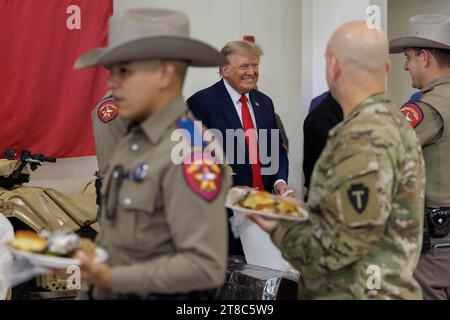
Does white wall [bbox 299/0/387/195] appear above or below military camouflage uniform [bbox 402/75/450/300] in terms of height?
above

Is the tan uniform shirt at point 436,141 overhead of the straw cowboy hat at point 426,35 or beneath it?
beneath

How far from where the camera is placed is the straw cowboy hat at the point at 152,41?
1816 mm

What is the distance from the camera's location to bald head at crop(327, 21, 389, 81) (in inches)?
80.4

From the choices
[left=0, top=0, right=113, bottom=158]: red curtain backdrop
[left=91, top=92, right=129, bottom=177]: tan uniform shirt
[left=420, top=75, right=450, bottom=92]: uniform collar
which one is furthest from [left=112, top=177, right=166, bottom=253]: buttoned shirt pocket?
[left=0, top=0, right=113, bottom=158]: red curtain backdrop

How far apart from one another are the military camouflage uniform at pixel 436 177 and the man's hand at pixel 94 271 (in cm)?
179

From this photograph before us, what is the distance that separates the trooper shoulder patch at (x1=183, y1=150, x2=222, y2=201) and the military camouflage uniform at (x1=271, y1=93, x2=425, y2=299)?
1.15 feet

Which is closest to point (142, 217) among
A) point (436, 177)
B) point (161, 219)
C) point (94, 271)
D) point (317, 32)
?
point (161, 219)

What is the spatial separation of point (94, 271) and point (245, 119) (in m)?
2.36

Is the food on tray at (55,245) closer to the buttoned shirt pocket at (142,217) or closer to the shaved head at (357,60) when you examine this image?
the buttoned shirt pocket at (142,217)

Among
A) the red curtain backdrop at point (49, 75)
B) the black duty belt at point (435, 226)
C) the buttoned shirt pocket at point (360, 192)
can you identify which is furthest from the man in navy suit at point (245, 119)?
the buttoned shirt pocket at point (360, 192)

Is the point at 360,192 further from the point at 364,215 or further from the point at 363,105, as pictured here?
the point at 363,105

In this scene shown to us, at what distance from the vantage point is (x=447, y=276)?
3207 millimetres

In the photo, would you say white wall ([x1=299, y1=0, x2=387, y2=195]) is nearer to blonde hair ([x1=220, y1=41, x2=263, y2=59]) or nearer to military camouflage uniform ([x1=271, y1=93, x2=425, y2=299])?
blonde hair ([x1=220, y1=41, x2=263, y2=59])

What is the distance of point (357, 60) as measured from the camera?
2.05 m
